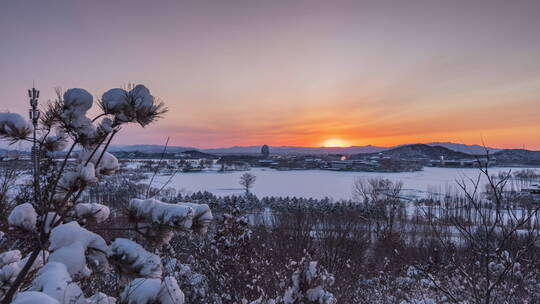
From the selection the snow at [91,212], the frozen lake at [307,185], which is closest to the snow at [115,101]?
the snow at [91,212]

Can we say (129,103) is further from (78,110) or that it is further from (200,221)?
(200,221)

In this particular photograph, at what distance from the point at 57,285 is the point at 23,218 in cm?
57

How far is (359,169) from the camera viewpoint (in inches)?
4205

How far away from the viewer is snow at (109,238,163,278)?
1.51m

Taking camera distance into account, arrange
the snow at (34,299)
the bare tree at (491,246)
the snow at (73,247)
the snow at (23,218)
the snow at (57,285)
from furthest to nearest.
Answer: the bare tree at (491,246) → the snow at (23,218) → the snow at (73,247) → the snow at (57,285) → the snow at (34,299)

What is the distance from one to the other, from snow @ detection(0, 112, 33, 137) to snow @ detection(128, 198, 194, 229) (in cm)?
81

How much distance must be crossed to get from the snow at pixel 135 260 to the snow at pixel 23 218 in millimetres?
497

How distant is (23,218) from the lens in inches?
61.4

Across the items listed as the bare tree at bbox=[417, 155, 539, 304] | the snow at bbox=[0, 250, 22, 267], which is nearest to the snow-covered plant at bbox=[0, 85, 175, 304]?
the snow at bbox=[0, 250, 22, 267]

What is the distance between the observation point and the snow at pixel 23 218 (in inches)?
60.9

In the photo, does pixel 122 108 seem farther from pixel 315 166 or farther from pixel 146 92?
pixel 315 166

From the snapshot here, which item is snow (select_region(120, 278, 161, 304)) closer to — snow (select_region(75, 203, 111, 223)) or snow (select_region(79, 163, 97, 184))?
snow (select_region(75, 203, 111, 223))

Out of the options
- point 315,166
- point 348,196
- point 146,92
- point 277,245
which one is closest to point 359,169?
point 315,166

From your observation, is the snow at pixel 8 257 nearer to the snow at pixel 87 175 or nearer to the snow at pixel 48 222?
the snow at pixel 48 222
